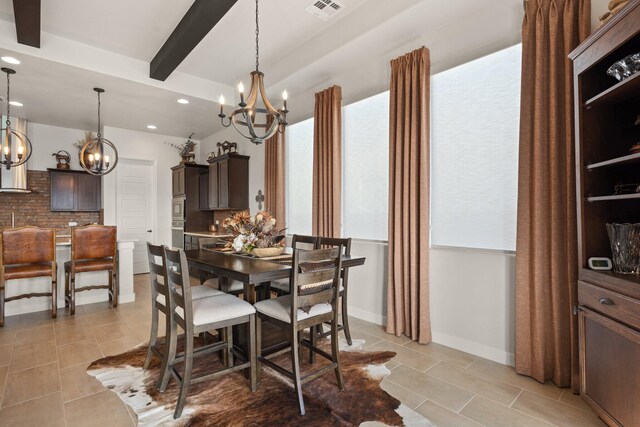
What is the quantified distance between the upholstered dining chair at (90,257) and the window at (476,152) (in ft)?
13.2

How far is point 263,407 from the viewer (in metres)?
2.00

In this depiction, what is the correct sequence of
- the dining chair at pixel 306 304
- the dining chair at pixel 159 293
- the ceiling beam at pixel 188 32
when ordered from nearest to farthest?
the dining chair at pixel 306 304 → the dining chair at pixel 159 293 → the ceiling beam at pixel 188 32

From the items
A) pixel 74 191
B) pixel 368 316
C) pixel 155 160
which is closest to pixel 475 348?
pixel 368 316

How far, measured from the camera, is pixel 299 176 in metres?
4.71

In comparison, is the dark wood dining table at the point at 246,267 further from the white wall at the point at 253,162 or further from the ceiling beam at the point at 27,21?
the white wall at the point at 253,162

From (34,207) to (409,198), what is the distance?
6.98 m

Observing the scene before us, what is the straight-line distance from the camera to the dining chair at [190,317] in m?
1.95

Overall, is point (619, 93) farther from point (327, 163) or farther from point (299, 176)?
point (299, 176)

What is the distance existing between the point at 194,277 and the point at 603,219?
5.94 m

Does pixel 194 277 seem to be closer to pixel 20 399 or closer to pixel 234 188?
pixel 234 188

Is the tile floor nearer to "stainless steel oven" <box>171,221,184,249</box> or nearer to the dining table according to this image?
the dining table

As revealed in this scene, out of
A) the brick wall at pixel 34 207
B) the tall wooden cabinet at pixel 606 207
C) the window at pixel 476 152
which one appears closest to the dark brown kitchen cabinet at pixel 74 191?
the brick wall at pixel 34 207

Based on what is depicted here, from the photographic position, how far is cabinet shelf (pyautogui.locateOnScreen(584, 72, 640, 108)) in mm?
1587

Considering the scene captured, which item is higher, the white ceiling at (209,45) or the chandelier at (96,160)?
the white ceiling at (209,45)
